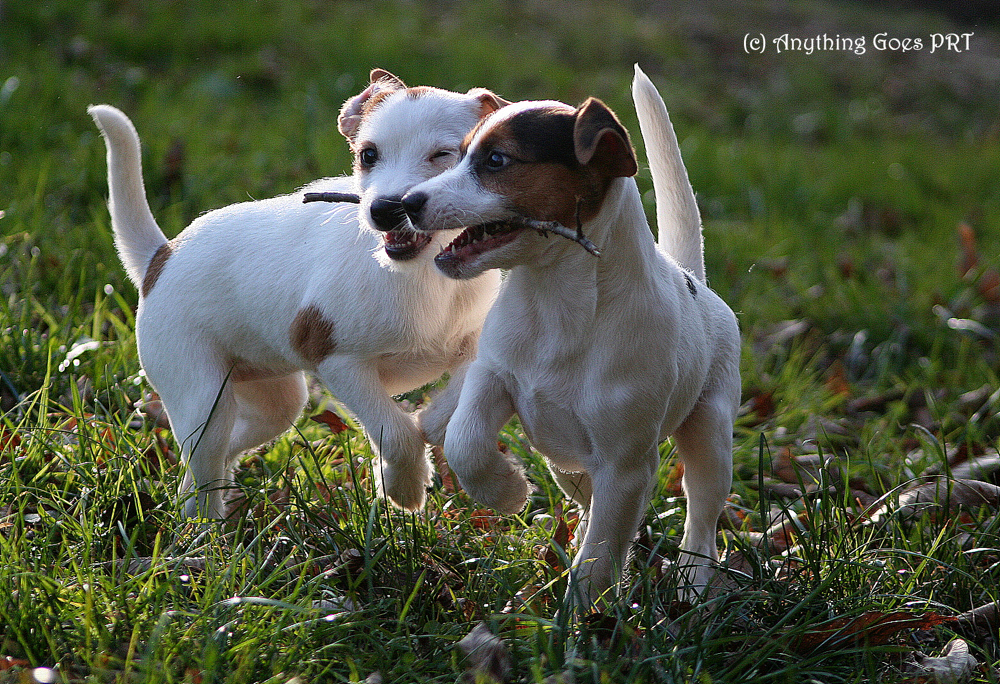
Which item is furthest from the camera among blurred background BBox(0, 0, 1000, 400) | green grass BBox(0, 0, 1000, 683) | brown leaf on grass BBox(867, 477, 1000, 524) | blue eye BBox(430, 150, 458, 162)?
blurred background BBox(0, 0, 1000, 400)

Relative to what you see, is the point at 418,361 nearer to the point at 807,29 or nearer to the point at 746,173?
the point at 746,173

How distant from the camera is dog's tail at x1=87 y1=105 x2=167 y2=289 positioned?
337cm

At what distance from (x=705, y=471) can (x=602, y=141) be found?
1.18 meters

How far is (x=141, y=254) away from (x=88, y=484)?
2.94 ft

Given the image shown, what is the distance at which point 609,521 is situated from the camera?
2.70 metres

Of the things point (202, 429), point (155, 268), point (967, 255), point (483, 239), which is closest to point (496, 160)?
point (483, 239)

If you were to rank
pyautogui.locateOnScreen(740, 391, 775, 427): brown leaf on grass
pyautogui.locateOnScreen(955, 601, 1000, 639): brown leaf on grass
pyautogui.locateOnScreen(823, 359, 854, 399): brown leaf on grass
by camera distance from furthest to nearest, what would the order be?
pyautogui.locateOnScreen(823, 359, 854, 399): brown leaf on grass
pyautogui.locateOnScreen(740, 391, 775, 427): brown leaf on grass
pyautogui.locateOnScreen(955, 601, 1000, 639): brown leaf on grass

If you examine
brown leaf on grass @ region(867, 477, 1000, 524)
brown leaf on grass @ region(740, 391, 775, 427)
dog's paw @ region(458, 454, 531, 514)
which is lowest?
brown leaf on grass @ region(740, 391, 775, 427)

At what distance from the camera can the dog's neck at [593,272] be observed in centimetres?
253

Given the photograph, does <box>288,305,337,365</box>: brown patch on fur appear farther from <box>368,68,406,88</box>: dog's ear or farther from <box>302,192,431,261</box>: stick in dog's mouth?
<box>368,68,406,88</box>: dog's ear

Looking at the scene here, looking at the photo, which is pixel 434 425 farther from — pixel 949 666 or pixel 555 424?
pixel 949 666

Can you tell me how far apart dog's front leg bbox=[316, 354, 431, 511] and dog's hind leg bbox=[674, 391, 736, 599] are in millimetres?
814

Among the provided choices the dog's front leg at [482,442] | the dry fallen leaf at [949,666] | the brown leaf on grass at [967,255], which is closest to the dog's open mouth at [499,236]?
the dog's front leg at [482,442]

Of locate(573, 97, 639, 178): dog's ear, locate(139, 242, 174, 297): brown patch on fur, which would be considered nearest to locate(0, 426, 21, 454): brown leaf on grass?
locate(139, 242, 174, 297): brown patch on fur
